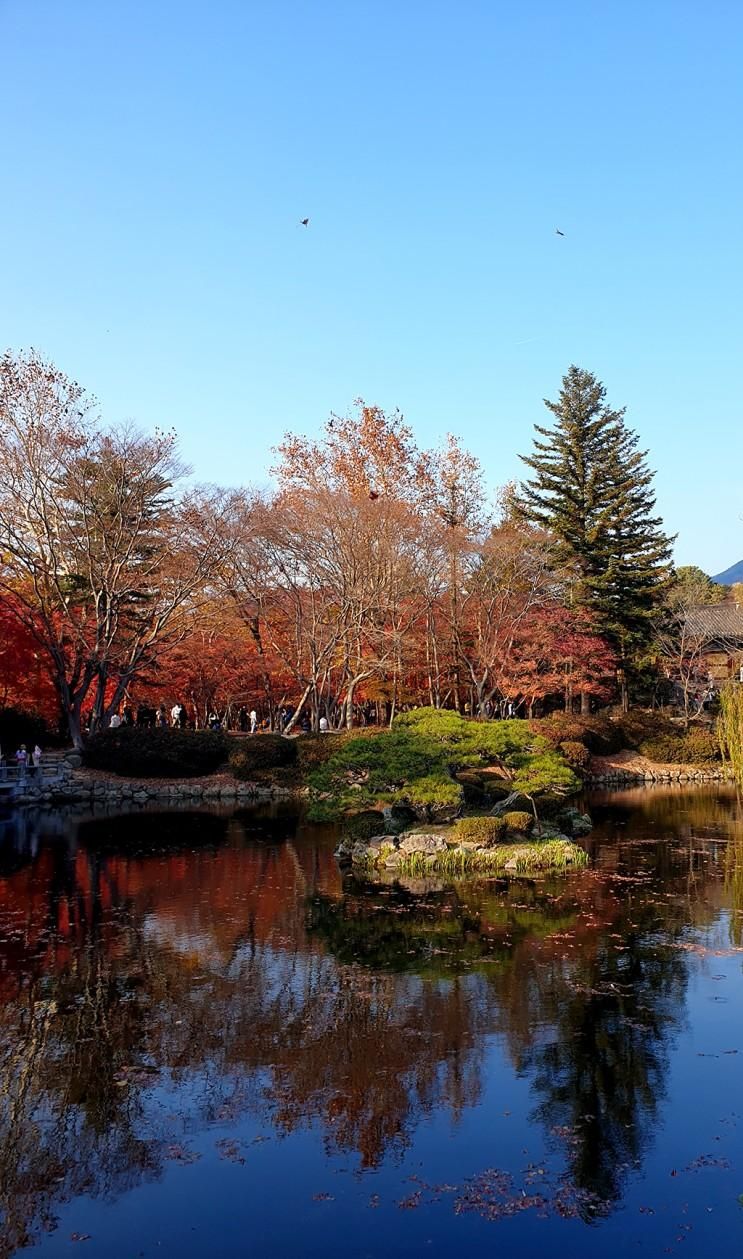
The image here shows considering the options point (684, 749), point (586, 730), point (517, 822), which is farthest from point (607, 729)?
point (517, 822)

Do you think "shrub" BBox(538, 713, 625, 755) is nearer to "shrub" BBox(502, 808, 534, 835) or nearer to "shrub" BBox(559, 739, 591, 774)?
"shrub" BBox(559, 739, 591, 774)

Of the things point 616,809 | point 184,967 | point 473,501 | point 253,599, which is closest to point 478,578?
point 473,501

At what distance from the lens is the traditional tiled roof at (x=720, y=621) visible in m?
43.2

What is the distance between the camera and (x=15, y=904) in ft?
46.1

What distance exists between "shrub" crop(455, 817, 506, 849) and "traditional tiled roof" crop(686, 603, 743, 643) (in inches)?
1049

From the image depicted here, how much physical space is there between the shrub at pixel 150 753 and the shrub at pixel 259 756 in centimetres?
86

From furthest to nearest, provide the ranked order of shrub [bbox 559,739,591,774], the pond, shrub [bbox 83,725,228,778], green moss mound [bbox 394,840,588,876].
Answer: shrub [bbox 559,739,591,774] < shrub [bbox 83,725,228,778] < green moss mound [bbox 394,840,588,876] < the pond

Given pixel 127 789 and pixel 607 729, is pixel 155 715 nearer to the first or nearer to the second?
pixel 127 789

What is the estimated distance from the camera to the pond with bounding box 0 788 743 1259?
5.75 m

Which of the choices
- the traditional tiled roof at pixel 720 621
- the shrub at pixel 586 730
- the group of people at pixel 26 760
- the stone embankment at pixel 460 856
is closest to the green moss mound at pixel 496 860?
the stone embankment at pixel 460 856

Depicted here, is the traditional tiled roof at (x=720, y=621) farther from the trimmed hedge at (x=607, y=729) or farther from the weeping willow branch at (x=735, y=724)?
the weeping willow branch at (x=735, y=724)

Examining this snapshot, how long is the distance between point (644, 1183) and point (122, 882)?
1124cm

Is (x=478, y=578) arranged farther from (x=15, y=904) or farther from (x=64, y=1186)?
(x=64, y=1186)

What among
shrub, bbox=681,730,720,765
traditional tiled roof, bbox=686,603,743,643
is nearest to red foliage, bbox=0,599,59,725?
shrub, bbox=681,730,720,765
